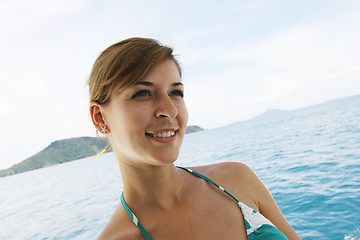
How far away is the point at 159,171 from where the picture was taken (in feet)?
5.18

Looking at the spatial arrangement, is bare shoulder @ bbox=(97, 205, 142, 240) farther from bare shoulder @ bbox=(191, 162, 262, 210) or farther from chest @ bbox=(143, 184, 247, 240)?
bare shoulder @ bbox=(191, 162, 262, 210)

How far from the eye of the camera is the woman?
52.6 inches

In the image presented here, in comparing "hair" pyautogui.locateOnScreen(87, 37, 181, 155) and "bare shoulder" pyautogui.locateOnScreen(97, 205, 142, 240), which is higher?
"hair" pyautogui.locateOnScreen(87, 37, 181, 155)

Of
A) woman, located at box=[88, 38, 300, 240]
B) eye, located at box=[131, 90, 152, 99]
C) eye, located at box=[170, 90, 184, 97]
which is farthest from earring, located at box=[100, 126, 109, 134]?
eye, located at box=[170, 90, 184, 97]

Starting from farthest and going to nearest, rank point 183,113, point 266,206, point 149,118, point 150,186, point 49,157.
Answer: point 49,157 < point 266,206 < point 150,186 < point 183,113 < point 149,118

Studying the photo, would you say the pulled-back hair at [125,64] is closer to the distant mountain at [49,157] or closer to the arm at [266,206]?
the arm at [266,206]

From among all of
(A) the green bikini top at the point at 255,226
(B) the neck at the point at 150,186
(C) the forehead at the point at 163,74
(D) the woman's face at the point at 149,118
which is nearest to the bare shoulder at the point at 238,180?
(A) the green bikini top at the point at 255,226

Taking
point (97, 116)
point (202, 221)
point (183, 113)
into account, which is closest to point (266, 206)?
point (202, 221)

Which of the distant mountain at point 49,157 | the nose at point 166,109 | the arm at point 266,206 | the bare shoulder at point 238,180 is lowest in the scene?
the distant mountain at point 49,157

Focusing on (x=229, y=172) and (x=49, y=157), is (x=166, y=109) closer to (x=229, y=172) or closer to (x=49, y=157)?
(x=229, y=172)

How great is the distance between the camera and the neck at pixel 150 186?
1.57 meters

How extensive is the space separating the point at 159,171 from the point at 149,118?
1.39 ft

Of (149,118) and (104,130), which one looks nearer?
(149,118)

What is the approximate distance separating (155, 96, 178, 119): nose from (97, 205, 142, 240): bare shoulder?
2.35ft
